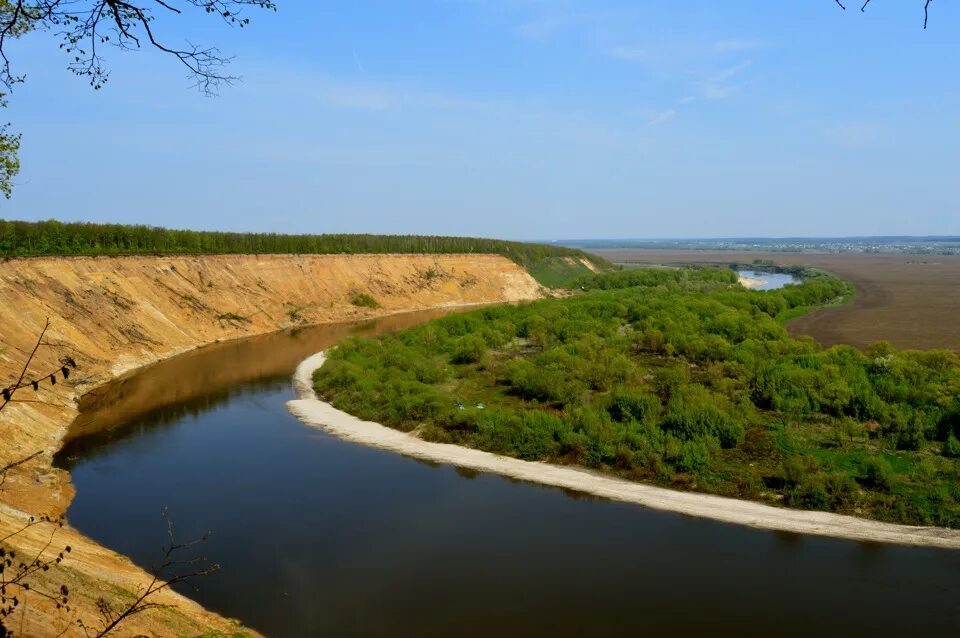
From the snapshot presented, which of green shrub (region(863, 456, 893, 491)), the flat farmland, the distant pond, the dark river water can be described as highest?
the distant pond

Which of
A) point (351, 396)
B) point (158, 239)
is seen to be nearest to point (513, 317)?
point (351, 396)

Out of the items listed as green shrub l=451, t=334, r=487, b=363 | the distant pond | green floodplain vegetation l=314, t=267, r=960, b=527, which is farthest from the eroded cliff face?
the distant pond

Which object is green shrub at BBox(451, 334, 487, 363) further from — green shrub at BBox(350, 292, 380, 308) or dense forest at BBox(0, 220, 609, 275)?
green shrub at BBox(350, 292, 380, 308)

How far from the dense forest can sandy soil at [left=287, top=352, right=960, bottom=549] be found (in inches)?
1109

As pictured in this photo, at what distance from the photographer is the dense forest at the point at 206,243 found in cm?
4566

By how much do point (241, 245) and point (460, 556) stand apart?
56.1m

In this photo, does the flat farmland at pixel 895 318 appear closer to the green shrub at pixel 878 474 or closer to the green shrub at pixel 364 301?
the green shrub at pixel 878 474

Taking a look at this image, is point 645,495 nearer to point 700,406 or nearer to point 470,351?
point 700,406

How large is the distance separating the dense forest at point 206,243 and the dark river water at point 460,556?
1046 inches

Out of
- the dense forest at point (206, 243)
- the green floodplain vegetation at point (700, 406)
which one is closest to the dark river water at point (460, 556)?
the green floodplain vegetation at point (700, 406)

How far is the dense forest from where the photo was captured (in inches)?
1797

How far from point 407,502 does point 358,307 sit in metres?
48.5

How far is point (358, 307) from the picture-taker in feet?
222

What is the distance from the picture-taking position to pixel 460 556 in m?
17.3
